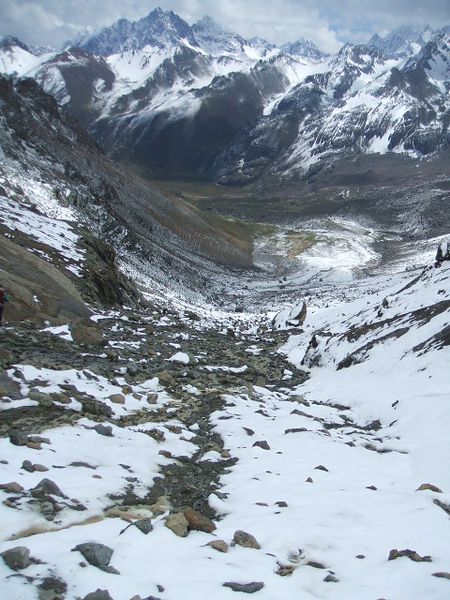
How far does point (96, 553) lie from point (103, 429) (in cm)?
538

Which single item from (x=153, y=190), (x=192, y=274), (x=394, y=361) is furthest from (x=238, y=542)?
(x=153, y=190)

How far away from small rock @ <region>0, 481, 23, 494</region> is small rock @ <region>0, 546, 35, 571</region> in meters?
2.05

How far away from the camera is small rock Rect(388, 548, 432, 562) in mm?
6840

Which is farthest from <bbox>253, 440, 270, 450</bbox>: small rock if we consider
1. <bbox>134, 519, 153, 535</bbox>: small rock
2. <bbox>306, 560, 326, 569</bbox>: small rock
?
<bbox>134, 519, 153, 535</bbox>: small rock

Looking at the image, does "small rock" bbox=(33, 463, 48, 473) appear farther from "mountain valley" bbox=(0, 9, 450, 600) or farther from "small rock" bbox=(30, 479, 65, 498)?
"small rock" bbox=(30, 479, 65, 498)

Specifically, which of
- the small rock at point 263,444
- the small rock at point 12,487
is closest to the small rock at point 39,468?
the small rock at point 12,487

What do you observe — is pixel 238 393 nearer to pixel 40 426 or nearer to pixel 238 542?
pixel 40 426

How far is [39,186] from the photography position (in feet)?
200

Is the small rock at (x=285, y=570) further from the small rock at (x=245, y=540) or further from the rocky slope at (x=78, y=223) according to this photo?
the rocky slope at (x=78, y=223)

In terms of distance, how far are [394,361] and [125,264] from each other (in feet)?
148

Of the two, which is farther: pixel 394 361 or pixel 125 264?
pixel 125 264

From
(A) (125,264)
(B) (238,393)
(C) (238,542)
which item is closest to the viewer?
(C) (238,542)

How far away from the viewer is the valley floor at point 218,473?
6047 mm

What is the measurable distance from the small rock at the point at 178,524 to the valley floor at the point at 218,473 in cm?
3
